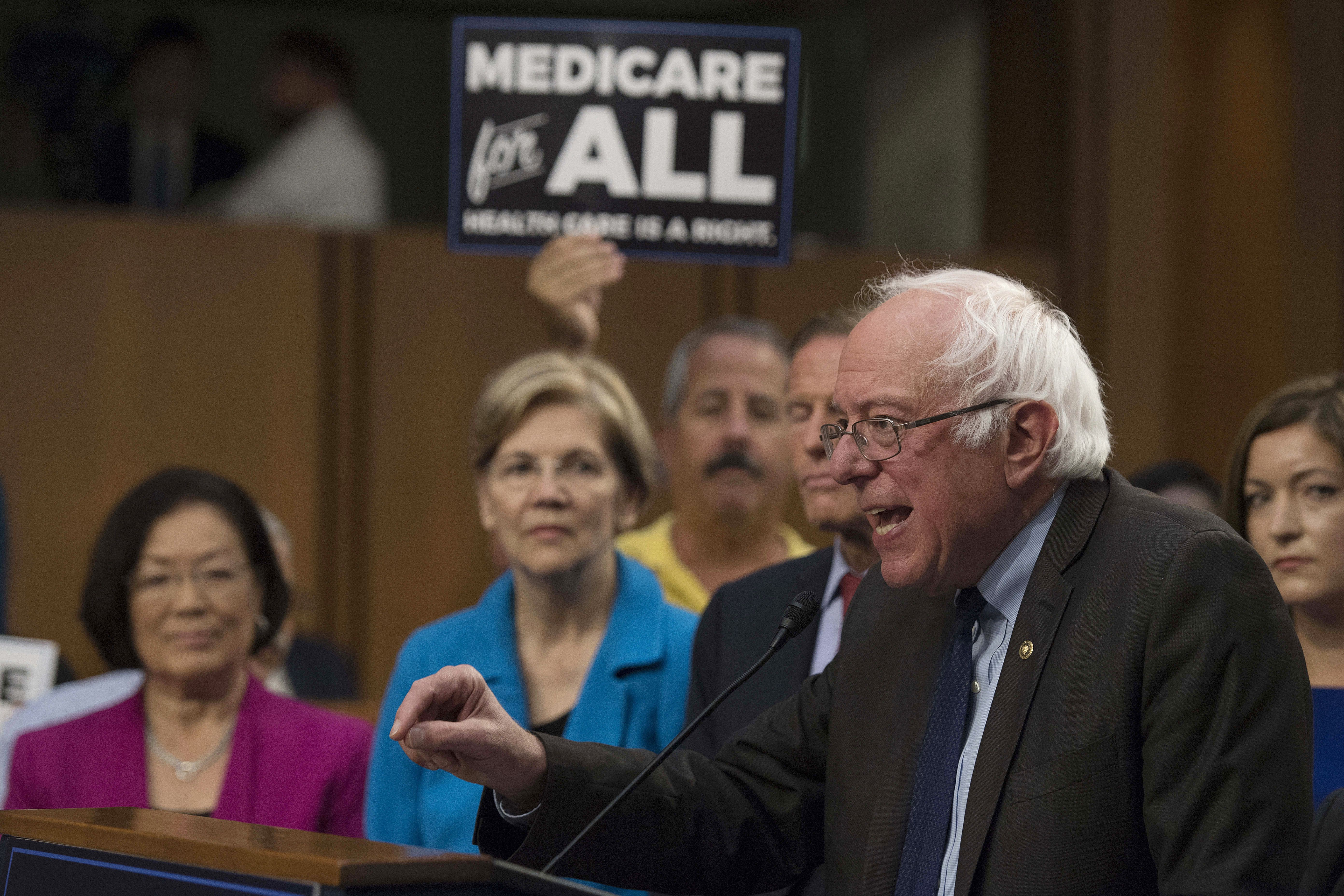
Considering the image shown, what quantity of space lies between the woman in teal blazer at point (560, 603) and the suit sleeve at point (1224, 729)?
1209mm

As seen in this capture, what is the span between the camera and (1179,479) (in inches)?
152

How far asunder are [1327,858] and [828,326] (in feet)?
4.04

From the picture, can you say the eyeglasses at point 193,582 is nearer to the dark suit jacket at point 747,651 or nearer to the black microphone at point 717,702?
the dark suit jacket at point 747,651

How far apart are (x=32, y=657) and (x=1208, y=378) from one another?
409cm

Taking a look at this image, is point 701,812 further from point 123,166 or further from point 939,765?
point 123,166

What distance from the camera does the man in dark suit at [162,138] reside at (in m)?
5.60

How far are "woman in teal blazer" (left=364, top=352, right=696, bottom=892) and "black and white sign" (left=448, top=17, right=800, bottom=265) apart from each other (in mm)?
464

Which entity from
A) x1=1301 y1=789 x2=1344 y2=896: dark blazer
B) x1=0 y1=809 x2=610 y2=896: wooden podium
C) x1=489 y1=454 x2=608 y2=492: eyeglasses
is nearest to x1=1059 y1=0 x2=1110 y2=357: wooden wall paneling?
x1=489 y1=454 x2=608 y2=492: eyeglasses

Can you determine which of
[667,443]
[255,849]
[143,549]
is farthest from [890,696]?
[667,443]

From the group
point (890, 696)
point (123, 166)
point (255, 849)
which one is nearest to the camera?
point (255, 849)

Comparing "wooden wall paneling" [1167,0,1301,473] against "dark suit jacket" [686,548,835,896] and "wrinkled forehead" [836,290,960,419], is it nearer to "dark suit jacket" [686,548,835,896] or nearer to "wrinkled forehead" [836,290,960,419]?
"dark suit jacket" [686,548,835,896]

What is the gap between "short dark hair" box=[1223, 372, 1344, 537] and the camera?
272 centimetres

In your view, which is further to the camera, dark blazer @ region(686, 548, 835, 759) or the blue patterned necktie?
dark blazer @ region(686, 548, 835, 759)

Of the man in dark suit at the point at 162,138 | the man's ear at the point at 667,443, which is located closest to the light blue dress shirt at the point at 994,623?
the man's ear at the point at 667,443
